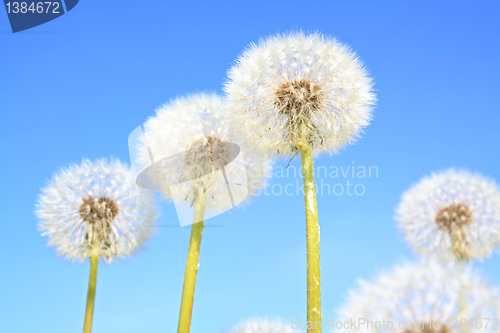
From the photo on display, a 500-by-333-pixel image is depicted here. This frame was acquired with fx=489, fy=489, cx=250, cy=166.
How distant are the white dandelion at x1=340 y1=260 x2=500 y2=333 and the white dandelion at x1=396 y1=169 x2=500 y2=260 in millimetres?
3616

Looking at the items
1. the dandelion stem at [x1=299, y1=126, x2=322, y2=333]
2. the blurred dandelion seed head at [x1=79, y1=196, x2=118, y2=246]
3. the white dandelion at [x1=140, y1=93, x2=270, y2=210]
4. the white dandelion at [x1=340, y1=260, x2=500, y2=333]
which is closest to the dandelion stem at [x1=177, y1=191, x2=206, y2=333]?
the white dandelion at [x1=140, y1=93, x2=270, y2=210]

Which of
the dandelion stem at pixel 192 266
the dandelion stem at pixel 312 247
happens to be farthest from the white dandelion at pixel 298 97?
the dandelion stem at pixel 192 266

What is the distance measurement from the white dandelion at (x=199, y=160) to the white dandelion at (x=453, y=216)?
2285 mm

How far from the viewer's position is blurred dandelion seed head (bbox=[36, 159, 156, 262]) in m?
7.66

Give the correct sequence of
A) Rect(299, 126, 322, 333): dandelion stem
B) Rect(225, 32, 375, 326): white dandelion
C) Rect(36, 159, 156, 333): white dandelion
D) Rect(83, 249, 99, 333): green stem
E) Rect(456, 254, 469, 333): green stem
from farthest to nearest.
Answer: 1. Rect(36, 159, 156, 333): white dandelion
2. Rect(83, 249, 99, 333): green stem
3. Rect(225, 32, 375, 326): white dandelion
4. Rect(299, 126, 322, 333): dandelion stem
5. Rect(456, 254, 469, 333): green stem

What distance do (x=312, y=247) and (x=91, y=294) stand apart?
3.83 m

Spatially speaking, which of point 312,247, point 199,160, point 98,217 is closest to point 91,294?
point 98,217

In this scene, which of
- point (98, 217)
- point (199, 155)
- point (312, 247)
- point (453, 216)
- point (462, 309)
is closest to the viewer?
point (462, 309)

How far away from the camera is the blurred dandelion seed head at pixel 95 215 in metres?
7.66

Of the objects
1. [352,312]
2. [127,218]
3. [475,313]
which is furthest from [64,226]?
[475,313]

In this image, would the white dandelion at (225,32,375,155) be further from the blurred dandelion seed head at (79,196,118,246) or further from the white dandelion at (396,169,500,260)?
the blurred dandelion seed head at (79,196,118,246)

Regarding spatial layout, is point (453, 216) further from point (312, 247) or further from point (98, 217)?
point (98, 217)

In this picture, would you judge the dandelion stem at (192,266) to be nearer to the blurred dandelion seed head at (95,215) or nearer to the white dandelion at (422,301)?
the blurred dandelion seed head at (95,215)

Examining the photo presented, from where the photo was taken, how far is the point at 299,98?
5410 mm
